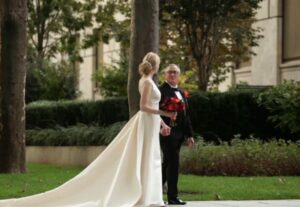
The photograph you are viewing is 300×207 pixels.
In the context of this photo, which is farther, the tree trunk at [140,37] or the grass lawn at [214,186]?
the tree trunk at [140,37]

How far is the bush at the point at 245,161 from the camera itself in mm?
16281

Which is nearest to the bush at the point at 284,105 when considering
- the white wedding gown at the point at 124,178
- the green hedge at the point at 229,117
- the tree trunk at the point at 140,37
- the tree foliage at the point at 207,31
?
the green hedge at the point at 229,117

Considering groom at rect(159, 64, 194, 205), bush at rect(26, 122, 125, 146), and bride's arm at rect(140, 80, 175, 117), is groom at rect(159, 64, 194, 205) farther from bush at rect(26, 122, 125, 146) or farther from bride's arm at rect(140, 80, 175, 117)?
bush at rect(26, 122, 125, 146)

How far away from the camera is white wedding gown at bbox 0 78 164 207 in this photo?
35.0 ft

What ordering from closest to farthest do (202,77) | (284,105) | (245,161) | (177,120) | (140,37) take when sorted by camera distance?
1. (177,120)
2. (140,37)
3. (245,161)
4. (284,105)
5. (202,77)

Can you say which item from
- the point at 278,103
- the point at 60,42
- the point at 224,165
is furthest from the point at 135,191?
the point at 60,42

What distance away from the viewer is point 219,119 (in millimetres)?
19719

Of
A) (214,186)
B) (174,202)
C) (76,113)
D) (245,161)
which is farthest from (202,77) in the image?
(174,202)

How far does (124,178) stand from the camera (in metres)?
10.8

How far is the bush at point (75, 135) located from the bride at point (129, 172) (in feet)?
29.7

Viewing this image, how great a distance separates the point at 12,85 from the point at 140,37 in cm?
487

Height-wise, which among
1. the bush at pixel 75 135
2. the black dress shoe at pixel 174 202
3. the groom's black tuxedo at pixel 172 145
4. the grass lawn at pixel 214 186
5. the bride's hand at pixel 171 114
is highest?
the bride's hand at pixel 171 114

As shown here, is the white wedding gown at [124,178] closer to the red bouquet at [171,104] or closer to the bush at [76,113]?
the red bouquet at [171,104]

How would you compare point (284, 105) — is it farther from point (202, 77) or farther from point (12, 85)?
point (12, 85)
